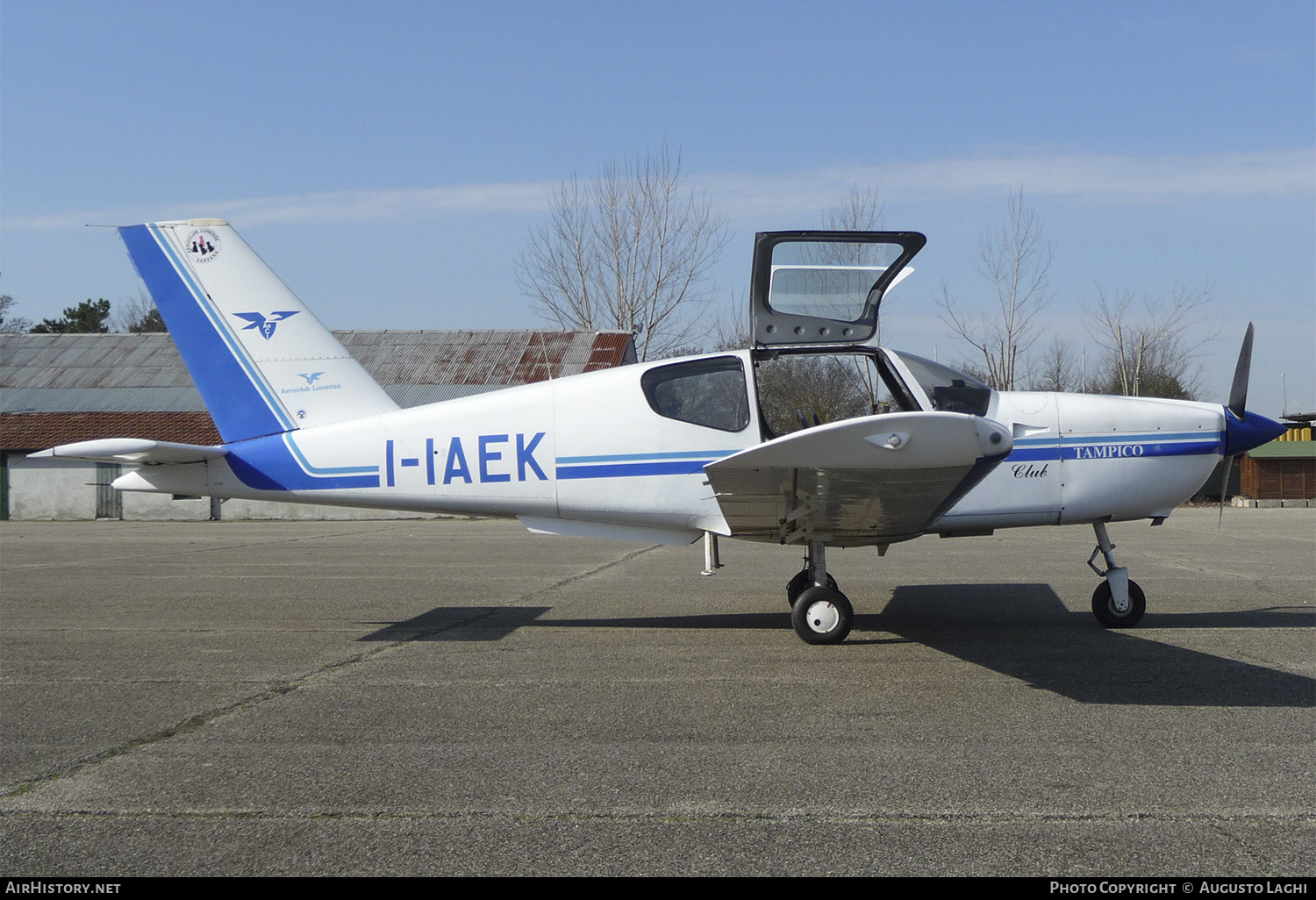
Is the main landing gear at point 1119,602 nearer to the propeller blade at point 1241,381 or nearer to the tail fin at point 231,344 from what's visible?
the propeller blade at point 1241,381

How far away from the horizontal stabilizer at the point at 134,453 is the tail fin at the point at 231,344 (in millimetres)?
337

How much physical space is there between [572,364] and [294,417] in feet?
82.3

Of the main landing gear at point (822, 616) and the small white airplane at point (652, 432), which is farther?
the small white airplane at point (652, 432)

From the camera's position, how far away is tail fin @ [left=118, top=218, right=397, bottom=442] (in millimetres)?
7562

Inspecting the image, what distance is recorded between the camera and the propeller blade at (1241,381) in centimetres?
742

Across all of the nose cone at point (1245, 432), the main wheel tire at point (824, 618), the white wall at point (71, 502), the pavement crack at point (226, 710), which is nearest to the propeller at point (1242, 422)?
the nose cone at point (1245, 432)

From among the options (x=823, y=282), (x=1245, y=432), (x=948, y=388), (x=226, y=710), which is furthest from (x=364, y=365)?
(x=1245, y=432)

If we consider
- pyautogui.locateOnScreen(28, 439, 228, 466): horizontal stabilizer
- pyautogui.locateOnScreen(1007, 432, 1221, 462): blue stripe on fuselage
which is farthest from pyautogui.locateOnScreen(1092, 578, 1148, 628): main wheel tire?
pyautogui.locateOnScreen(28, 439, 228, 466): horizontal stabilizer

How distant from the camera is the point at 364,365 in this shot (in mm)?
33438

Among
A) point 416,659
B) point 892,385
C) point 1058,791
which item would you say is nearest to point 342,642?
point 416,659

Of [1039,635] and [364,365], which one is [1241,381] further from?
[364,365]

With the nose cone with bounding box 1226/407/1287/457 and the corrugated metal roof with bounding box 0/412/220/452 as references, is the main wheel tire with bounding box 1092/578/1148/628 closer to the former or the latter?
the nose cone with bounding box 1226/407/1287/457

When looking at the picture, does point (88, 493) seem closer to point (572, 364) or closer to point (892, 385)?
point (572, 364)

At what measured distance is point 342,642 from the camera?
7.18m
